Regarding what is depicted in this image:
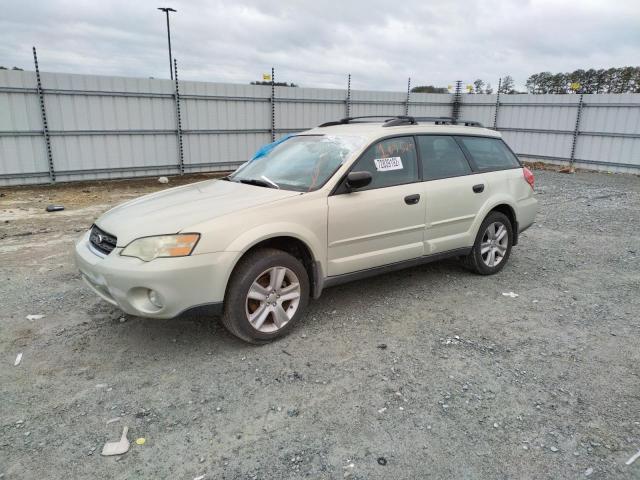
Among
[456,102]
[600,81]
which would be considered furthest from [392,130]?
[600,81]

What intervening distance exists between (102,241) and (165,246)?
2.25 feet

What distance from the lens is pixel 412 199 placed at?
425cm

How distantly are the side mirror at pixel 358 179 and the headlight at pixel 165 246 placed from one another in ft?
4.31

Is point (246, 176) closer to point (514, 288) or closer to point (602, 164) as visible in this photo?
point (514, 288)

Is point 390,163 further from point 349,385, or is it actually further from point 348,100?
point 348,100

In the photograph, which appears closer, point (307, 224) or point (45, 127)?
point (307, 224)

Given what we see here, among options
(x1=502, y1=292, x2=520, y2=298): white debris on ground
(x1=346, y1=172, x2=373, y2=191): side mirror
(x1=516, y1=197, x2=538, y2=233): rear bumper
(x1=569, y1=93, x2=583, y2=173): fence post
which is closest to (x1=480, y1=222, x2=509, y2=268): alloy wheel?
(x1=516, y1=197, x2=538, y2=233): rear bumper

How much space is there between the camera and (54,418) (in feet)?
8.95

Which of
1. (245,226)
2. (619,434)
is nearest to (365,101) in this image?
(245,226)

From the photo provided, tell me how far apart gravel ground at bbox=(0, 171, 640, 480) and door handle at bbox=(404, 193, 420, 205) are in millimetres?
965

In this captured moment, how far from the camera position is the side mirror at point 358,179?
374cm

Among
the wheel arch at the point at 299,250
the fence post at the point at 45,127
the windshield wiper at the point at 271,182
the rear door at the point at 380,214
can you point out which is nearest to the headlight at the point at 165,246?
the wheel arch at the point at 299,250

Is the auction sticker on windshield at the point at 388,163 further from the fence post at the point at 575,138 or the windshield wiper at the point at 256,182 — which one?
the fence post at the point at 575,138

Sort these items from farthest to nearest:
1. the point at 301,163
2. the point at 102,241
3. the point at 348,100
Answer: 1. the point at 348,100
2. the point at 301,163
3. the point at 102,241
